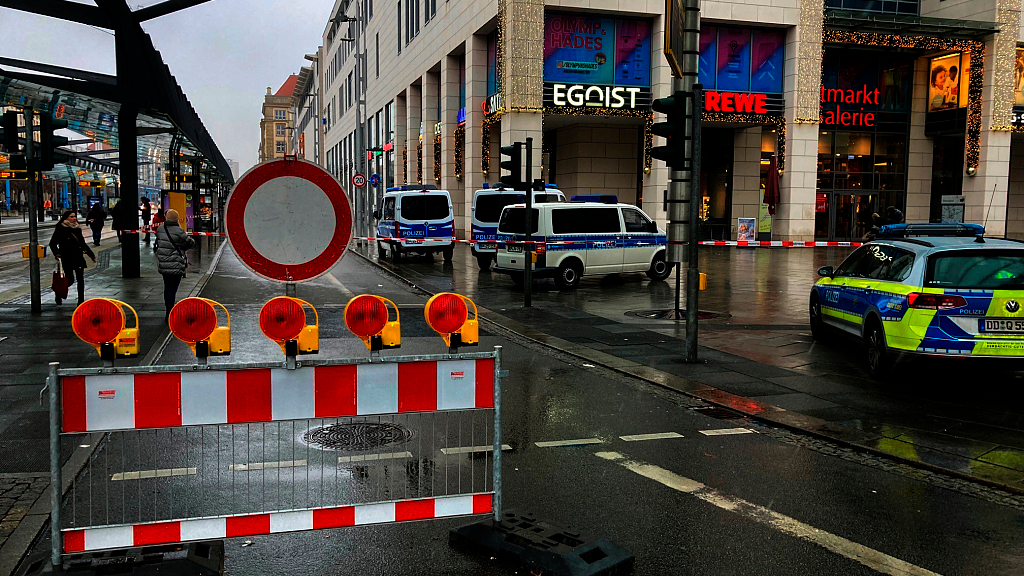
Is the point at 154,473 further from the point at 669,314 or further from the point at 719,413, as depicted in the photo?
the point at 669,314

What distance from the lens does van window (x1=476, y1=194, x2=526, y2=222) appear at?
25.3m

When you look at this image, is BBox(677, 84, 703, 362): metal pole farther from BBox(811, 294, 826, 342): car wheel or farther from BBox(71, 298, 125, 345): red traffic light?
BBox(71, 298, 125, 345): red traffic light

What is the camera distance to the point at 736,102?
3741cm

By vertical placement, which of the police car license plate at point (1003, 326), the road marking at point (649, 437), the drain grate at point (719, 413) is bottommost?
the drain grate at point (719, 413)

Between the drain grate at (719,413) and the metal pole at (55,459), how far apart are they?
5.51 m

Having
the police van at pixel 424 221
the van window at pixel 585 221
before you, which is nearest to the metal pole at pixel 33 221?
the van window at pixel 585 221

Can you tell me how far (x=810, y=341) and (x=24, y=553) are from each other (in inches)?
399

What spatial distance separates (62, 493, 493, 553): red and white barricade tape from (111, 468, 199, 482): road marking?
5.05 ft

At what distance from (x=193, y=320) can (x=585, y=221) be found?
→ 16.3 meters

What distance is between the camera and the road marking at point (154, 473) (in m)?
5.67

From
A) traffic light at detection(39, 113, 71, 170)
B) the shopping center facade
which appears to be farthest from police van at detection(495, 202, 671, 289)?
the shopping center facade

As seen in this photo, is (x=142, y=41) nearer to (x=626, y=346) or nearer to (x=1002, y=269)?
(x=626, y=346)

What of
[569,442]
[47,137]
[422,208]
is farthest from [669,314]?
[422,208]

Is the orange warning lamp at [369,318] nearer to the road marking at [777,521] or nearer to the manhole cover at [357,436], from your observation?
the manhole cover at [357,436]
